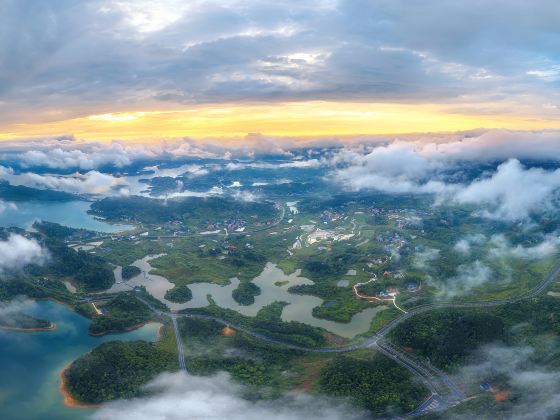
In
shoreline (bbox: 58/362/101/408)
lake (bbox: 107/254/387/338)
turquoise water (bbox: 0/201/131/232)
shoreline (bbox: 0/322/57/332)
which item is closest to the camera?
shoreline (bbox: 58/362/101/408)

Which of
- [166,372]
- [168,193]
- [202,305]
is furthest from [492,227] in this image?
[168,193]

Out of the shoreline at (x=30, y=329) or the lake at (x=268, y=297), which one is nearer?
→ the shoreline at (x=30, y=329)

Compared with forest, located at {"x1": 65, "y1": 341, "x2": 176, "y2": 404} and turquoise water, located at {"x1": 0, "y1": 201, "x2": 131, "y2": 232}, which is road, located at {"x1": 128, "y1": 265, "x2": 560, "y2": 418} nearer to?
forest, located at {"x1": 65, "y1": 341, "x2": 176, "y2": 404}

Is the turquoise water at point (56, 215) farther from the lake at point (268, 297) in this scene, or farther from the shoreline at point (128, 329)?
the shoreline at point (128, 329)

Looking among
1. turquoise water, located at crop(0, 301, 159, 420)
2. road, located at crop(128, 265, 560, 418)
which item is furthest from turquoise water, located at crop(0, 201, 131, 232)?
road, located at crop(128, 265, 560, 418)

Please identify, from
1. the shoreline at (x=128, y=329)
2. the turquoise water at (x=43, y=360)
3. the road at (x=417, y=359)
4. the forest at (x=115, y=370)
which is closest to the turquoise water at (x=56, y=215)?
the turquoise water at (x=43, y=360)

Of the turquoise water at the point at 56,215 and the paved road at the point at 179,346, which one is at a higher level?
the turquoise water at the point at 56,215
